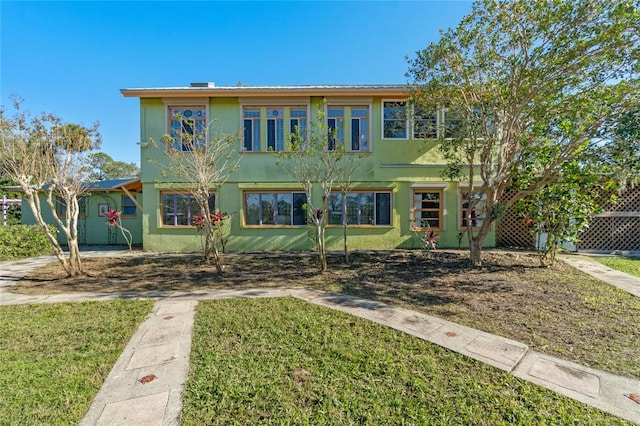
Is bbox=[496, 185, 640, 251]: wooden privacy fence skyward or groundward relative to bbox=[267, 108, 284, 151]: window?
groundward

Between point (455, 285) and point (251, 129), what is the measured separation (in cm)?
900

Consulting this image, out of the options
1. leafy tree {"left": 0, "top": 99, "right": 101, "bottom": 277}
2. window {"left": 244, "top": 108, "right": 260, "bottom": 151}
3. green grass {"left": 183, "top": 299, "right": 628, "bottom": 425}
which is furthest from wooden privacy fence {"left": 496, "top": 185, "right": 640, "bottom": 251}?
leafy tree {"left": 0, "top": 99, "right": 101, "bottom": 277}

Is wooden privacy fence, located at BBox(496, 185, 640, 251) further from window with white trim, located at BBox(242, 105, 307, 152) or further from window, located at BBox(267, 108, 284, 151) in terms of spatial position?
window, located at BBox(267, 108, 284, 151)

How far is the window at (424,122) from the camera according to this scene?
28.4ft

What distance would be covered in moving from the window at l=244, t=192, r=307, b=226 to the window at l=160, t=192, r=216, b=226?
1.51m

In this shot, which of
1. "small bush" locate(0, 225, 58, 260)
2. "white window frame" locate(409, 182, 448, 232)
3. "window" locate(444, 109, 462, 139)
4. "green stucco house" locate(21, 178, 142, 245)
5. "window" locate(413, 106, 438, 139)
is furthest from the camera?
"green stucco house" locate(21, 178, 142, 245)

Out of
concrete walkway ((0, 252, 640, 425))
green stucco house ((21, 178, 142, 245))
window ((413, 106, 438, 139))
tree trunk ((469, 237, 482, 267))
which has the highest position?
window ((413, 106, 438, 139))

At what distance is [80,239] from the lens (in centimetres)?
1277

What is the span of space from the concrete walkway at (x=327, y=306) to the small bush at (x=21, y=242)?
21.8 ft

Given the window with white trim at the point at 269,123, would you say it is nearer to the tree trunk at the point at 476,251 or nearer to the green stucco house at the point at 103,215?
the green stucco house at the point at 103,215

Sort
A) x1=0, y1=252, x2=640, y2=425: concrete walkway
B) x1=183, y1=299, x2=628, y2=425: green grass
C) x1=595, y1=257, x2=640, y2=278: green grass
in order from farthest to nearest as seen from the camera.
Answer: x1=595, y1=257, x2=640, y2=278: green grass → x1=0, y1=252, x2=640, y2=425: concrete walkway → x1=183, y1=299, x2=628, y2=425: green grass

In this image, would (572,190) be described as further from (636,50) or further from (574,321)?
(574,321)

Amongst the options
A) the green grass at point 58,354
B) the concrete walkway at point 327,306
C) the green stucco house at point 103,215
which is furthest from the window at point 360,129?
the green stucco house at point 103,215

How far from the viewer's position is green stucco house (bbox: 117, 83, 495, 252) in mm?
10727
